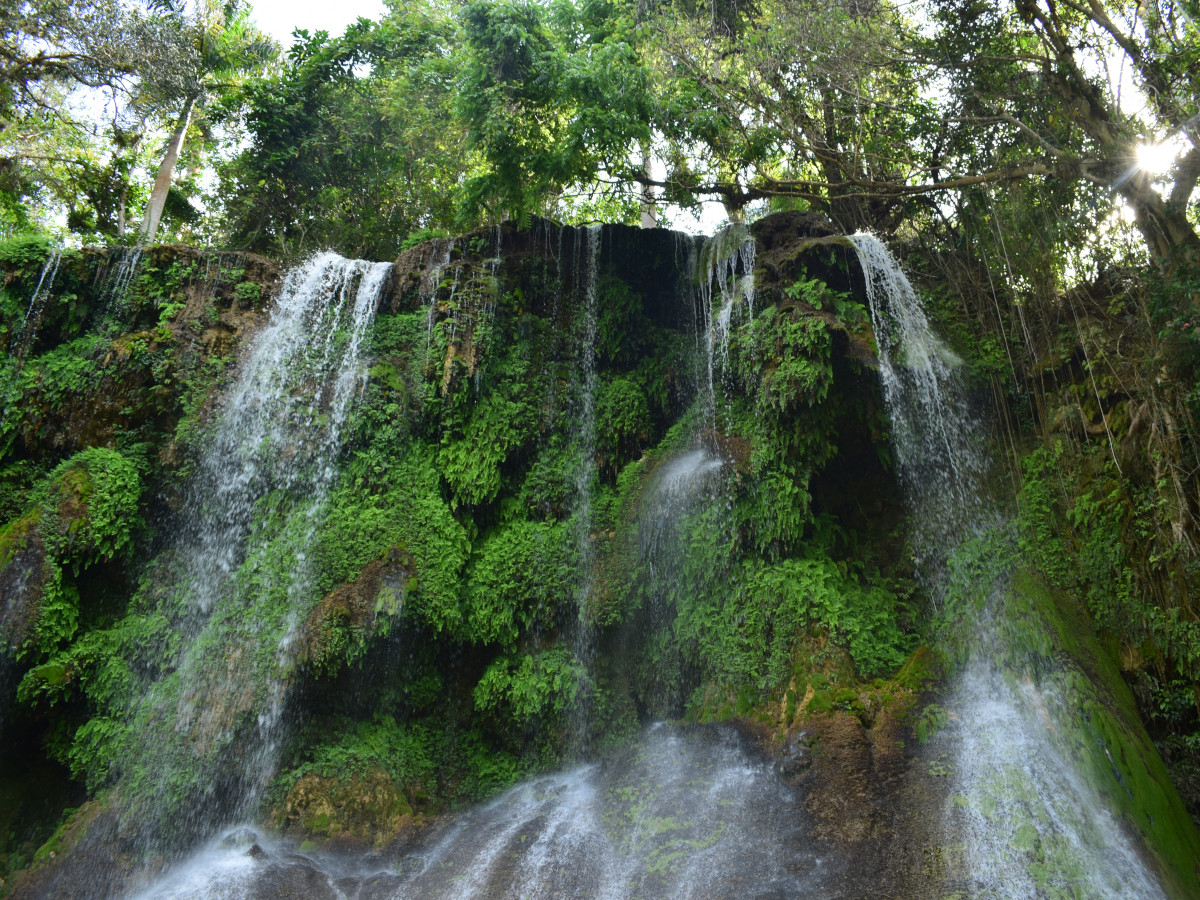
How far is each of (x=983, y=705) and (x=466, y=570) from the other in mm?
5501

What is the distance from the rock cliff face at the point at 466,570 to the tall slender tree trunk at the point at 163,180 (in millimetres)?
4210

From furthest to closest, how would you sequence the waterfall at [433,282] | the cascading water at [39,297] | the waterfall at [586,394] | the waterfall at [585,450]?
the waterfall at [433,282] → the cascading water at [39,297] → the waterfall at [586,394] → the waterfall at [585,450]

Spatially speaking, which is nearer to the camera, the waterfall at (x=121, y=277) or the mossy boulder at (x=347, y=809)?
the mossy boulder at (x=347, y=809)

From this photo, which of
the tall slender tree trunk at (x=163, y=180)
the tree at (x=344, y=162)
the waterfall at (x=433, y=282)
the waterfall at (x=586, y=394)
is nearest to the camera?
the waterfall at (x=586, y=394)

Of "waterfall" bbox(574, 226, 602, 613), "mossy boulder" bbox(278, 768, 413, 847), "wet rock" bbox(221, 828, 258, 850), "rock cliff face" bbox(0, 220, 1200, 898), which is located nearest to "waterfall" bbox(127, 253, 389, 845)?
"rock cliff face" bbox(0, 220, 1200, 898)

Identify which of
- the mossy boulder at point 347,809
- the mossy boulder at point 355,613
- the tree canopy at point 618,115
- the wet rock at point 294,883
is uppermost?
the tree canopy at point 618,115

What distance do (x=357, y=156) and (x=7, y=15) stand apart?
5.69 m

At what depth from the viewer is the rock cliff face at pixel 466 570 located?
6441mm

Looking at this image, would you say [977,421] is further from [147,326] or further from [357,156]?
[357,156]

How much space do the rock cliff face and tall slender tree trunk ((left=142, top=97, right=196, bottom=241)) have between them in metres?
4.21

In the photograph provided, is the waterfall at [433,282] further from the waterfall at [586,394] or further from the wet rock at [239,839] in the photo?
the wet rock at [239,839]

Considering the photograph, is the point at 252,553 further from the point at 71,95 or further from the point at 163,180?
the point at 71,95

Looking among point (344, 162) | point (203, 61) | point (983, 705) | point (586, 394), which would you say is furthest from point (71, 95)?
point (983, 705)

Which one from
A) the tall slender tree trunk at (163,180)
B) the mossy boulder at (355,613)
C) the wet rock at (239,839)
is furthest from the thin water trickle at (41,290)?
the wet rock at (239,839)
